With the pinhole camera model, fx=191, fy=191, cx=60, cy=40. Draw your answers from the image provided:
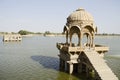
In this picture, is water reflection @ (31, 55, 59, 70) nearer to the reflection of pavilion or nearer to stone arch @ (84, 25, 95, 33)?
the reflection of pavilion

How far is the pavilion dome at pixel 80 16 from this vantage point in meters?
28.7

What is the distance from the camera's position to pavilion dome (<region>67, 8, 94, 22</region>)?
28.7 metres

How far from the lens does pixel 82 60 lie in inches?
1070

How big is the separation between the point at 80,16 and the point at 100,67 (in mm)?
9141

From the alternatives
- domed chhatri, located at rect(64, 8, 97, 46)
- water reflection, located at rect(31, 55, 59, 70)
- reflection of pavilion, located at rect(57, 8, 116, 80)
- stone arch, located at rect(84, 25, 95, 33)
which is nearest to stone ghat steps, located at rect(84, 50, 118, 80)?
reflection of pavilion, located at rect(57, 8, 116, 80)


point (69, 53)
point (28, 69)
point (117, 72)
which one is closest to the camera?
point (69, 53)

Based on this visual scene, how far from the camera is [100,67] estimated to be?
23.2 metres

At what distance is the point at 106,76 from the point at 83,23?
383 inches

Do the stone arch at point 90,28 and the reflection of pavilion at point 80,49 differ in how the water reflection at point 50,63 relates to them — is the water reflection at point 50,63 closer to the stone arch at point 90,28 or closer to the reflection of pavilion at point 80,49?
the reflection of pavilion at point 80,49

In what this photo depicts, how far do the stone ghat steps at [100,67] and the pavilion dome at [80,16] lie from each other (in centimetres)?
515

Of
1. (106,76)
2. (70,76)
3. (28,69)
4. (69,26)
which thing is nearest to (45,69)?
(28,69)

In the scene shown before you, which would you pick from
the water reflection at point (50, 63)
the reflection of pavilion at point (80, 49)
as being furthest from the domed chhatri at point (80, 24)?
the water reflection at point (50, 63)

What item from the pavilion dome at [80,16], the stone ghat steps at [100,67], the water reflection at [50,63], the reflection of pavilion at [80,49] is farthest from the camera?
the water reflection at [50,63]

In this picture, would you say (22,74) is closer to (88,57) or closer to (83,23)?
(88,57)
